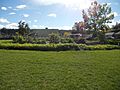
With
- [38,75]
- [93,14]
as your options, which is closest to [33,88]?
[38,75]

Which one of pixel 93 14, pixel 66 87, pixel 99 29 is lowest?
pixel 66 87

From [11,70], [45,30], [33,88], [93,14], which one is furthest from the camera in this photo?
[45,30]

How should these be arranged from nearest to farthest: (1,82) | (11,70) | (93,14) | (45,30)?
(1,82)
(11,70)
(93,14)
(45,30)

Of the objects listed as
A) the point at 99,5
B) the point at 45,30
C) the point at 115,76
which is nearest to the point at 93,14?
the point at 99,5

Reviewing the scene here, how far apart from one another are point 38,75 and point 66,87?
6.17 feet

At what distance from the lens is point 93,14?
53156mm

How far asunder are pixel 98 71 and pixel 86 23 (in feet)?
153

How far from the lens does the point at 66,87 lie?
6.64 meters

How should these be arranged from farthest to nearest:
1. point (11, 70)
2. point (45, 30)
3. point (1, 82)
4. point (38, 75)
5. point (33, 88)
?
point (45, 30) → point (11, 70) → point (38, 75) → point (1, 82) → point (33, 88)

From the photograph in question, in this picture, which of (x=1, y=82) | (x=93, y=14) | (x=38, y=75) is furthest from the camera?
(x=93, y=14)

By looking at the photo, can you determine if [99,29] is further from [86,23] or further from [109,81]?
[109,81]

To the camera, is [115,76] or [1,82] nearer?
[1,82]

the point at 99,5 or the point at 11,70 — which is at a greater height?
the point at 99,5

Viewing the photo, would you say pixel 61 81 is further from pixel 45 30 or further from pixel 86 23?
pixel 45 30
